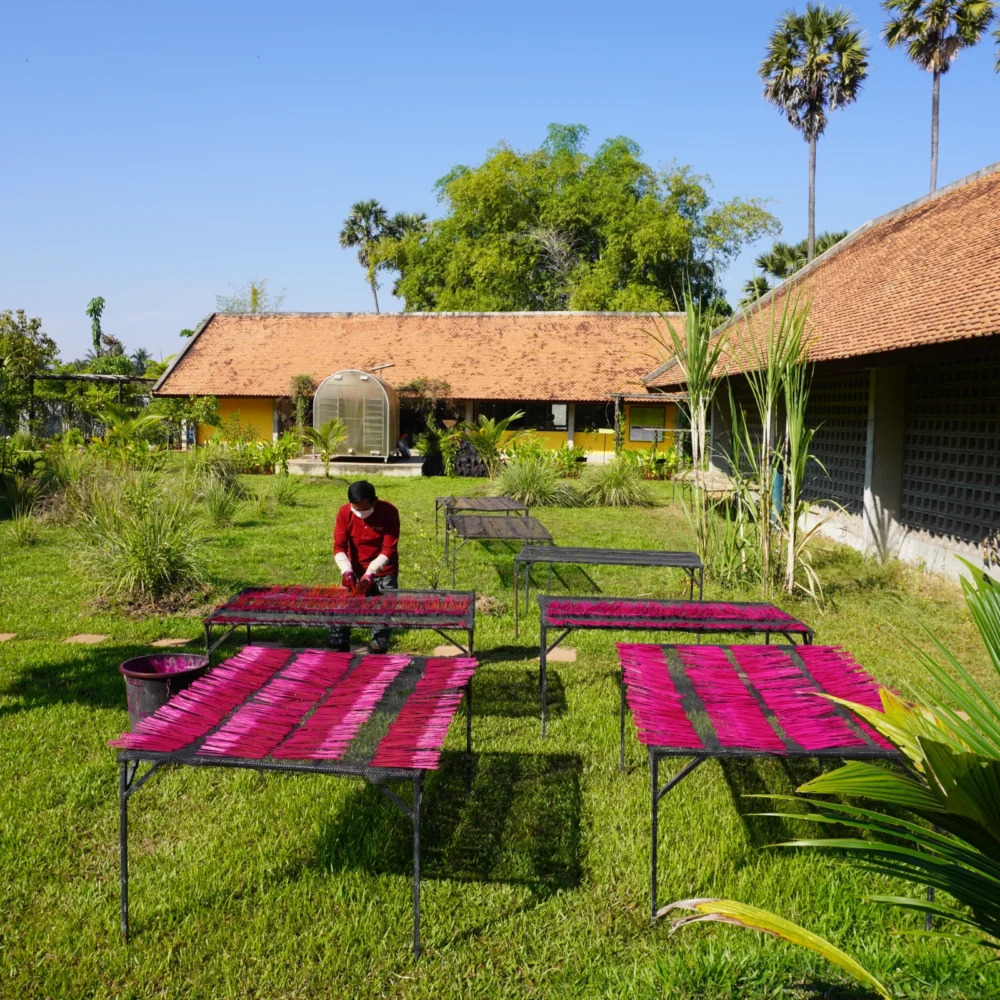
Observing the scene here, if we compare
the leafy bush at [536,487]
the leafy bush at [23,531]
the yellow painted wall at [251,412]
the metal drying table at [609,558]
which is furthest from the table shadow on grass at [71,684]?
the yellow painted wall at [251,412]

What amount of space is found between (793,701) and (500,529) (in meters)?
4.95

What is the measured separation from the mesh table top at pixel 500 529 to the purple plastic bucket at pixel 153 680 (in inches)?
141

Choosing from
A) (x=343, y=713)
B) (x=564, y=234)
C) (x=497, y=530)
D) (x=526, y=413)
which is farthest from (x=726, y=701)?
(x=564, y=234)

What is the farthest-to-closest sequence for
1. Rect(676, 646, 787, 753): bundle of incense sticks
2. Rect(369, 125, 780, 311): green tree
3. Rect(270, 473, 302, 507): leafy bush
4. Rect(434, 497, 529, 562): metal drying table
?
Rect(369, 125, 780, 311): green tree → Rect(270, 473, 302, 507): leafy bush → Rect(434, 497, 529, 562): metal drying table → Rect(676, 646, 787, 753): bundle of incense sticks

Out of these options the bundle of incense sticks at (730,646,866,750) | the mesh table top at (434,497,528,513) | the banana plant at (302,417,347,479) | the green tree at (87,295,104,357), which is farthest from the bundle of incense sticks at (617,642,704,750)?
the green tree at (87,295,104,357)

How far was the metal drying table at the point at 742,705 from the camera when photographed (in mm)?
2982

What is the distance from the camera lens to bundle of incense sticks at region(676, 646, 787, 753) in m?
3.06

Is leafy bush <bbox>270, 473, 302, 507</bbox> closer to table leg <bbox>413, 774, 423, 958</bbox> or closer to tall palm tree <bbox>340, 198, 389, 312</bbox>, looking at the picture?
table leg <bbox>413, 774, 423, 958</bbox>

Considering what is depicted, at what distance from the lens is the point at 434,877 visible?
3303 millimetres

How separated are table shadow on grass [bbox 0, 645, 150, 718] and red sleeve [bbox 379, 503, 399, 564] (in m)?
1.86

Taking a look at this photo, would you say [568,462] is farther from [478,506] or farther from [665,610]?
[665,610]

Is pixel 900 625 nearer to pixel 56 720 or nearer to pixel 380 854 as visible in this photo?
pixel 380 854

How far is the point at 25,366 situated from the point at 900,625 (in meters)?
22.9

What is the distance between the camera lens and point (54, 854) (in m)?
3.42
